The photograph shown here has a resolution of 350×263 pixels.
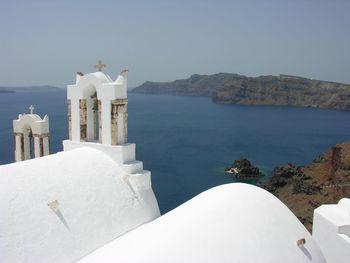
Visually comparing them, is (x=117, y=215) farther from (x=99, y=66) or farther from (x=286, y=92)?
(x=286, y=92)

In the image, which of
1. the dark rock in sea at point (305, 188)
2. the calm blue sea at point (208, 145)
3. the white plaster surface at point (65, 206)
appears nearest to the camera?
the white plaster surface at point (65, 206)

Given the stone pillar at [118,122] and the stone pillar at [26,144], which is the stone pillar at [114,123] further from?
the stone pillar at [26,144]

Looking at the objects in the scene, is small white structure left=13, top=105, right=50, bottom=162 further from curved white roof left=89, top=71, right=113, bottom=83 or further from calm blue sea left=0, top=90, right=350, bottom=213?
calm blue sea left=0, top=90, right=350, bottom=213

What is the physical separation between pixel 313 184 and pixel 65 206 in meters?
32.3

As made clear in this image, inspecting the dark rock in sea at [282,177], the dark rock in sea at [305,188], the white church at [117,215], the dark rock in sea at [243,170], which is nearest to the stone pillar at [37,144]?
the white church at [117,215]

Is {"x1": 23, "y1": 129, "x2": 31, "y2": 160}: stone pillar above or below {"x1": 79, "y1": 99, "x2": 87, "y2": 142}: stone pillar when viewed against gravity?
below

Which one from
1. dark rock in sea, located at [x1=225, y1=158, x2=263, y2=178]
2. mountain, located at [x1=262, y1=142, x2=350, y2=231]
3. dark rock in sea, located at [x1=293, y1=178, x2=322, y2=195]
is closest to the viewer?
mountain, located at [x1=262, y1=142, x2=350, y2=231]

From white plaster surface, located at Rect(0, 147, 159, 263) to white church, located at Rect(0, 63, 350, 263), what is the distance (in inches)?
0.7

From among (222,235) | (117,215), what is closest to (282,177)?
(117,215)

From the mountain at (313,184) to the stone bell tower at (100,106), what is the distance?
18.0 metres

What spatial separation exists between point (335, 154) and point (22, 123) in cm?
3519

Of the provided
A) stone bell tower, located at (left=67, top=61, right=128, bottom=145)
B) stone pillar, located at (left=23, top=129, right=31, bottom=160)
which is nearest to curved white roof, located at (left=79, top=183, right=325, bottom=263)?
stone bell tower, located at (left=67, top=61, right=128, bottom=145)

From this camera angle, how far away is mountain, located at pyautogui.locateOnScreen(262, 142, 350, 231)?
27.4 metres

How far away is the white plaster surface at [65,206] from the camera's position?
5898 mm
